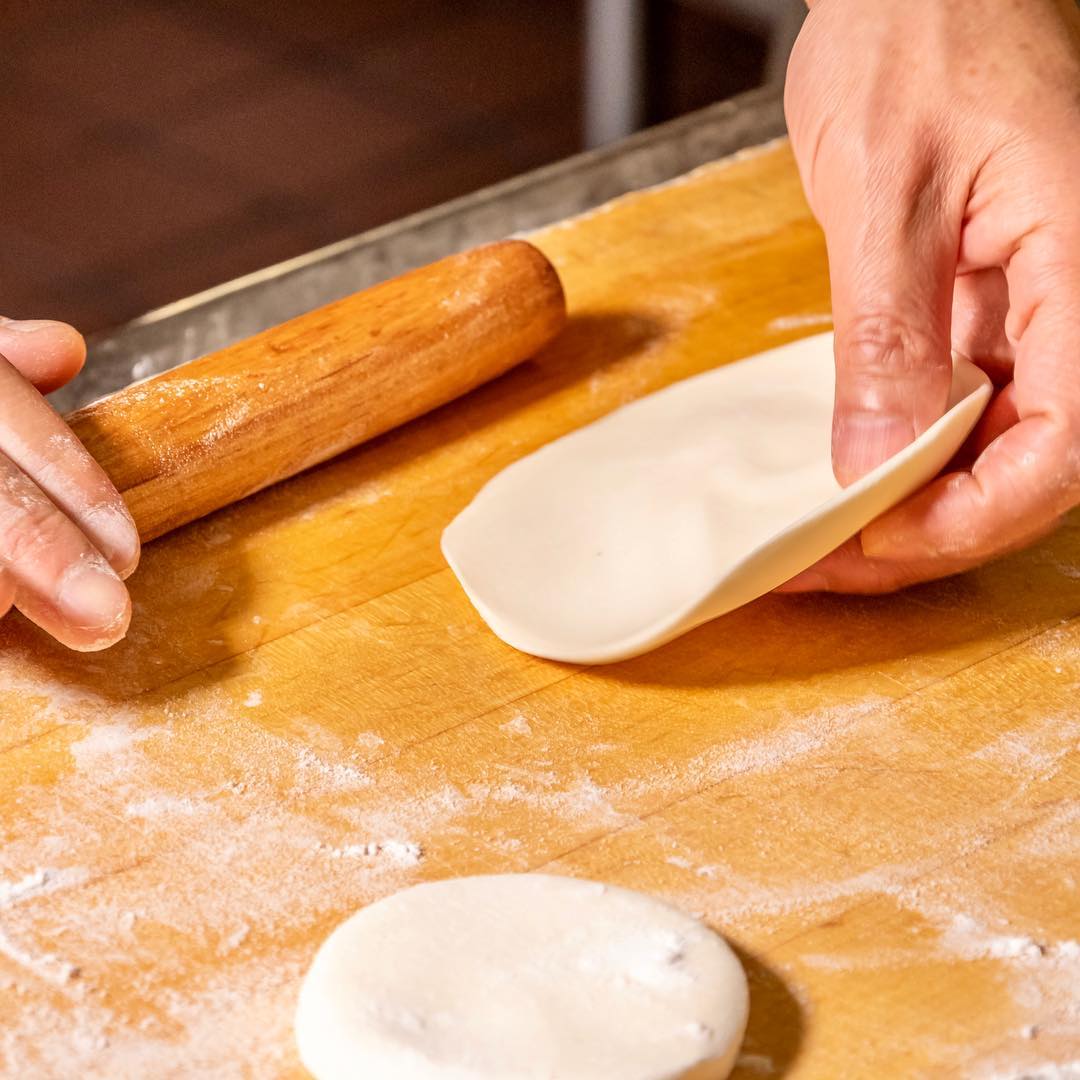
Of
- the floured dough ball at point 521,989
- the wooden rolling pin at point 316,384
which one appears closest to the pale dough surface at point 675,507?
the wooden rolling pin at point 316,384

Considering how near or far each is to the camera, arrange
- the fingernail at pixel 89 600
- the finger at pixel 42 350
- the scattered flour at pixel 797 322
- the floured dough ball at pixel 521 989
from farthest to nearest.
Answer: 1. the scattered flour at pixel 797 322
2. the finger at pixel 42 350
3. the fingernail at pixel 89 600
4. the floured dough ball at pixel 521 989

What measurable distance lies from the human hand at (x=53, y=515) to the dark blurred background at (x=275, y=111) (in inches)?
26.2

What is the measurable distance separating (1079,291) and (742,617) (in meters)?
0.35

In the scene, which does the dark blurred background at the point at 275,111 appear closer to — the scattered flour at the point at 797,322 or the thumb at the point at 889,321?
the scattered flour at the point at 797,322

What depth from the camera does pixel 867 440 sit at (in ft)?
3.46

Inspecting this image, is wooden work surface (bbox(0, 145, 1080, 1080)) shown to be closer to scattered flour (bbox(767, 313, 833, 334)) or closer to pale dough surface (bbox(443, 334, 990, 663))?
pale dough surface (bbox(443, 334, 990, 663))

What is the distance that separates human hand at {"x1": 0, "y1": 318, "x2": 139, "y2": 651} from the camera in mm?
1014

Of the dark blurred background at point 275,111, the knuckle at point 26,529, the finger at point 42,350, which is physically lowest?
the dark blurred background at point 275,111

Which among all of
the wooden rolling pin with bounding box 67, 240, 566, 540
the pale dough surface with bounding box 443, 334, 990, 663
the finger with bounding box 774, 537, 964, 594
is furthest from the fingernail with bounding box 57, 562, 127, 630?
the finger with bounding box 774, 537, 964, 594

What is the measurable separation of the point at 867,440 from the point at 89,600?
0.56 meters

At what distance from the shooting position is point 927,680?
1063 millimetres

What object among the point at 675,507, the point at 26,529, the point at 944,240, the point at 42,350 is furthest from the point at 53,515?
the point at 944,240

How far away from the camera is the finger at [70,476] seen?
3.51 feet

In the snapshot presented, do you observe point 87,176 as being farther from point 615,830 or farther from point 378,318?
point 615,830
